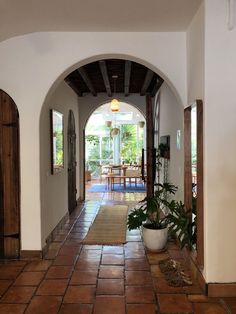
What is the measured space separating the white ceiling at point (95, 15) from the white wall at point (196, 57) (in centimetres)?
10

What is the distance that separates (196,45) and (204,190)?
1509mm

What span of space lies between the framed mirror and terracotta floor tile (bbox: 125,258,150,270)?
5.85 feet

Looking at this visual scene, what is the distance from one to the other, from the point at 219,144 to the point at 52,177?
288 cm

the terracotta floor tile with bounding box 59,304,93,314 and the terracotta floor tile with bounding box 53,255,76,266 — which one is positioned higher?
the terracotta floor tile with bounding box 53,255,76,266

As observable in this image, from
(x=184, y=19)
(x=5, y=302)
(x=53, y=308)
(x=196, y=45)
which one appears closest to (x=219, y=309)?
(x=53, y=308)

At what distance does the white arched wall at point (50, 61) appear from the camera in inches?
152

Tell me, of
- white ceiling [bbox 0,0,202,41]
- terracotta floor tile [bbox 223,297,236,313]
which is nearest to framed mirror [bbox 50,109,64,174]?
white ceiling [bbox 0,0,202,41]

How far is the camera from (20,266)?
150 inches

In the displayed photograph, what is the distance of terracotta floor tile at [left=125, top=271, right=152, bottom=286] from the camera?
330cm

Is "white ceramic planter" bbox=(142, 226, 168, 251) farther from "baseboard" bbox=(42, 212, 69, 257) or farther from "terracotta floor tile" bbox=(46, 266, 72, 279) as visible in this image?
"baseboard" bbox=(42, 212, 69, 257)

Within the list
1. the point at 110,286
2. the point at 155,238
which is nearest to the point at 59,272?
the point at 110,286

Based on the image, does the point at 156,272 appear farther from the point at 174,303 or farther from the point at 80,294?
the point at 80,294

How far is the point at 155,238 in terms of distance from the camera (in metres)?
4.23

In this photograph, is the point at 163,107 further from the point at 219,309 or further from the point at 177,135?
the point at 219,309
